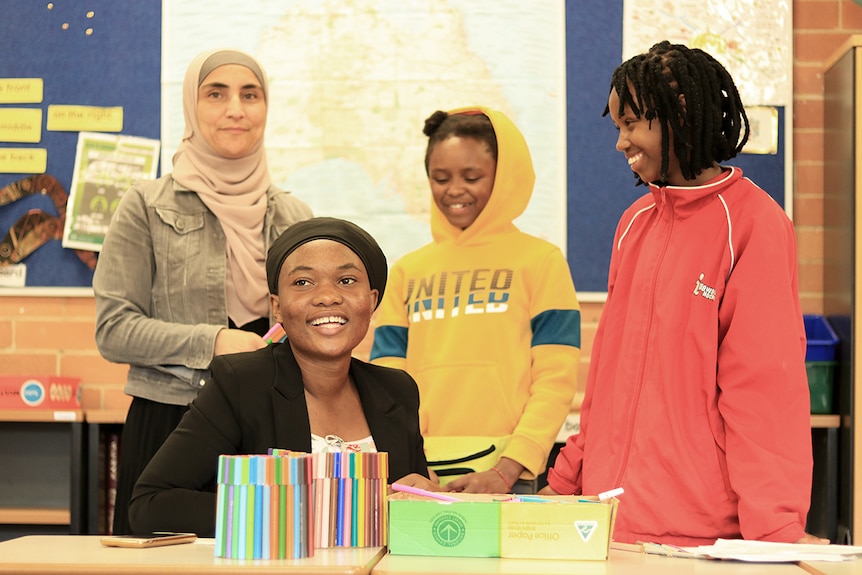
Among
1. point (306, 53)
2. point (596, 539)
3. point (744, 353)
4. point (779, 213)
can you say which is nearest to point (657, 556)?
point (596, 539)

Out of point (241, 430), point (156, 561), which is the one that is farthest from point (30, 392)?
point (156, 561)

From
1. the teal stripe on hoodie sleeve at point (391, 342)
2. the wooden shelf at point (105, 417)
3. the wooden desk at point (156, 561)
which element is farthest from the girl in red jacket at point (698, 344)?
the wooden shelf at point (105, 417)

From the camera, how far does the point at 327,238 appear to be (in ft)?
6.59

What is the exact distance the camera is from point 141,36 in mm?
3891

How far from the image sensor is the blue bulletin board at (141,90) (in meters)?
3.81

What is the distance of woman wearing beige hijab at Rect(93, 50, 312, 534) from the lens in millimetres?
2439

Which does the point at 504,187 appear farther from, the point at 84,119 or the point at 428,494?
the point at 84,119

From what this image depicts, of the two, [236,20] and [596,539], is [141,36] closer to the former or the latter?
[236,20]

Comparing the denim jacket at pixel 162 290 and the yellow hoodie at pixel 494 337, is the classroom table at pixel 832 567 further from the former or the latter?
the denim jacket at pixel 162 290

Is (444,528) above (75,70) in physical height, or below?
below

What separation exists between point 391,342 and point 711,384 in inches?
42.5

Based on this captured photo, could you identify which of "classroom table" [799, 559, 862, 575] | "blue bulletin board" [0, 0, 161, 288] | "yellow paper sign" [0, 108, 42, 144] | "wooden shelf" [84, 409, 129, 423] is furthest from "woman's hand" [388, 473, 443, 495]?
"yellow paper sign" [0, 108, 42, 144]

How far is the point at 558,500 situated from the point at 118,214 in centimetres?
145

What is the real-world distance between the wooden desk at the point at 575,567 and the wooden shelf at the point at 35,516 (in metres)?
2.30
